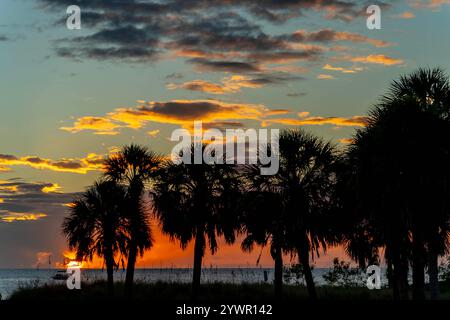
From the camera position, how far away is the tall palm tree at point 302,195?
45.9 m

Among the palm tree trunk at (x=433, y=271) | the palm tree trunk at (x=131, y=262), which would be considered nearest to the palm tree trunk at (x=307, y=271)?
the palm tree trunk at (x=433, y=271)

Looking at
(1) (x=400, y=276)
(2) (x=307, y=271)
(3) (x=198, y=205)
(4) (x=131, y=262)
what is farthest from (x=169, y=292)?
(1) (x=400, y=276)

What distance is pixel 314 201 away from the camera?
1818 inches

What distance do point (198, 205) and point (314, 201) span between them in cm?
941

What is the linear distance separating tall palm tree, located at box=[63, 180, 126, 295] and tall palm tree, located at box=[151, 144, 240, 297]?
4557mm

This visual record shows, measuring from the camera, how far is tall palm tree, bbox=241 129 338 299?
45.9m

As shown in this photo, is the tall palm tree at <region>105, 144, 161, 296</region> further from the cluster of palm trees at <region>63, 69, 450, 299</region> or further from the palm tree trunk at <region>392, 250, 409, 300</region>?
the palm tree trunk at <region>392, 250, 409, 300</region>

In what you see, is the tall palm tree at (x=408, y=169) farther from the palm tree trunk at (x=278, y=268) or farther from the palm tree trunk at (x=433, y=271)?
the palm tree trunk at (x=278, y=268)

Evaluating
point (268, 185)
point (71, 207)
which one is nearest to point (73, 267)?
point (71, 207)

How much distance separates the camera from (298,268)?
3238 inches

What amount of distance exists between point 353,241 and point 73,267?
27.6 m

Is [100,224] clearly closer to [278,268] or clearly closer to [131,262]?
[131,262]

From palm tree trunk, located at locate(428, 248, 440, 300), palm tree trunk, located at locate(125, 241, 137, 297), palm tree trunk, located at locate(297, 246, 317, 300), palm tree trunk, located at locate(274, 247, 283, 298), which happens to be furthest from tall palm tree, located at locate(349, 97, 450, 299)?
palm tree trunk, located at locate(125, 241, 137, 297)
